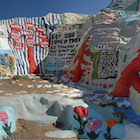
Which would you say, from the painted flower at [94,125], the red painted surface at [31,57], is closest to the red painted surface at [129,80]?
the painted flower at [94,125]

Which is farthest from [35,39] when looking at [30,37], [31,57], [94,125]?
[94,125]

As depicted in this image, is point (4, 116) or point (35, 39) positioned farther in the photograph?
point (35, 39)

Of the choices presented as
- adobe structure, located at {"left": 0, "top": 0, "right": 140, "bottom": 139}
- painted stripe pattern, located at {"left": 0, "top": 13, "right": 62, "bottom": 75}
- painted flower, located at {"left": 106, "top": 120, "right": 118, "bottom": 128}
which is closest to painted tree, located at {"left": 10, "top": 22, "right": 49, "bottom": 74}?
adobe structure, located at {"left": 0, "top": 0, "right": 140, "bottom": 139}

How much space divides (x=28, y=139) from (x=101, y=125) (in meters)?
1.44

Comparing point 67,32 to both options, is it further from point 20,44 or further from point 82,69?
point 82,69

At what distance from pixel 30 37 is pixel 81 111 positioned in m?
6.91

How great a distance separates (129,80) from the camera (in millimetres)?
3127

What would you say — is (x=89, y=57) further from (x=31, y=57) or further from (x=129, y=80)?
(x=31, y=57)

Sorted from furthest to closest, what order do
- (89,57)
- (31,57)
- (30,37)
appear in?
(30,37), (31,57), (89,57)

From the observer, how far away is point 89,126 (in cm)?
261

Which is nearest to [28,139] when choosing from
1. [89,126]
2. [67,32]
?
[89,126]

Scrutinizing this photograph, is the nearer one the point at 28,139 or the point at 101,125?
the point at 28,139

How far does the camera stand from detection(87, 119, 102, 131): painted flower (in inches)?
101

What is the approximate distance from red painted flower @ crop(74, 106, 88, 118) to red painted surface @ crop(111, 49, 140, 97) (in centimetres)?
114
